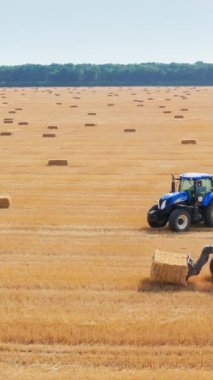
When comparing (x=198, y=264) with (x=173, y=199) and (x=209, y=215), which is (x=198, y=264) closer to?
(x=173, y=199)

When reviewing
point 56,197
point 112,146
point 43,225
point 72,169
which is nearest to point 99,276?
point 43,225

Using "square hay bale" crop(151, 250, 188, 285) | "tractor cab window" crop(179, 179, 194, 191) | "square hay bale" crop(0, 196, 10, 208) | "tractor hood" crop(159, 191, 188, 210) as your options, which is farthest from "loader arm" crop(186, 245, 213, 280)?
"square hay bale" crop(0, 196, 10, 208)

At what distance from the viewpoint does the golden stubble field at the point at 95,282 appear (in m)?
11.0

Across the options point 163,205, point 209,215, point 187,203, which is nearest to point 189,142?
point 209,215

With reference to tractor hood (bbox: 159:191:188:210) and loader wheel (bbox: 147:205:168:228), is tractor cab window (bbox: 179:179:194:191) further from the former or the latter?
loader wheel (bbox: 147:205:168:228)

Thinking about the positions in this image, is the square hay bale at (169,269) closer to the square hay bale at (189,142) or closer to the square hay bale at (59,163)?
the square hay bale at (59,163)

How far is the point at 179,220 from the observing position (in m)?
18.8

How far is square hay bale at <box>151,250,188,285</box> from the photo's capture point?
14.1m

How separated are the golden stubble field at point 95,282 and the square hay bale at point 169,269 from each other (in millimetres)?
210

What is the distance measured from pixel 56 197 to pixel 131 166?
8.71 metres

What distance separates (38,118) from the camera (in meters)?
64.9

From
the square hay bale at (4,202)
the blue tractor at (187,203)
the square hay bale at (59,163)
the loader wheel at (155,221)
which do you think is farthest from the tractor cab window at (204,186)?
the square hay bale at (59,163)

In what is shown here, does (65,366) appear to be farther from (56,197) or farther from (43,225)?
(56,197)

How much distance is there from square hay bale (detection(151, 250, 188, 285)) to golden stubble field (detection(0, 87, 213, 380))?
21 cm
